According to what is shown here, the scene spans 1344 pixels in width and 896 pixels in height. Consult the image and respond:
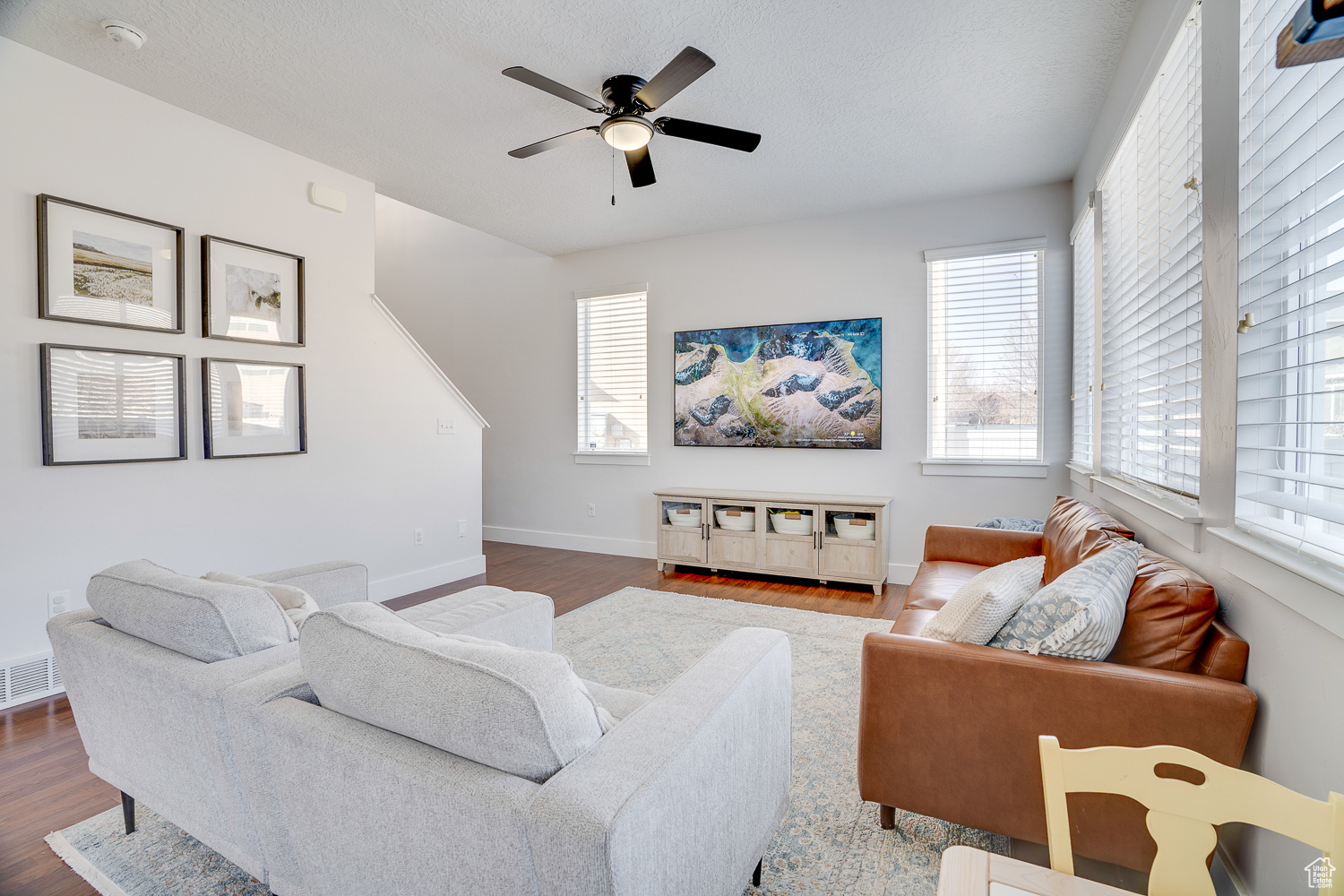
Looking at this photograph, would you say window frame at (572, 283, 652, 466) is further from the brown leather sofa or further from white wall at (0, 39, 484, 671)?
the brown leather sofa

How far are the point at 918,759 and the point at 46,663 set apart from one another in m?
3.51

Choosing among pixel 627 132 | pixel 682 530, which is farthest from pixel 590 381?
pixel 627 132

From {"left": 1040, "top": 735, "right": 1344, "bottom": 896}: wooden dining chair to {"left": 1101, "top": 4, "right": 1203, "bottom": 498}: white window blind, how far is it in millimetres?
1271

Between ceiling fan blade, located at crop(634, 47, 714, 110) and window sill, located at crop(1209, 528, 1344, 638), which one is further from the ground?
ceiling fan blade, located at crop(634, 47, 714, 110)

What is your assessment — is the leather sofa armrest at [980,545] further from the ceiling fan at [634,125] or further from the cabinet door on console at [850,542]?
the ceiling fan at [634,125]

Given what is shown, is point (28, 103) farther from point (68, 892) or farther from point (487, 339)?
point (487, 339)

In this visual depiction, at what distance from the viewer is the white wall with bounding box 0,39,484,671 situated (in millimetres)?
2566

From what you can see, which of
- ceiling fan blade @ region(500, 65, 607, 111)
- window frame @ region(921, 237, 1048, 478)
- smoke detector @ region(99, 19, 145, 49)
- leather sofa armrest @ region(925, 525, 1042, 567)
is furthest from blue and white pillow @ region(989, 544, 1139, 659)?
smoke detector @ region(99, 19, 145, 49)

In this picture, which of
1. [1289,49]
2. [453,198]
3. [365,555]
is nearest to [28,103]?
[453,198]

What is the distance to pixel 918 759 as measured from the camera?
1.61 metres

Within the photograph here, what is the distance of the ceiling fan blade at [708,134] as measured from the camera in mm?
2676

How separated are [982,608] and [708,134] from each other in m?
2.24

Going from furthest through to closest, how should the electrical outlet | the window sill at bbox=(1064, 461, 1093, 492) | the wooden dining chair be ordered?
1. the window sill at bbox=(1064, 461, 1093, 492)
2. the electrical outlet
3. the wooden dining chair

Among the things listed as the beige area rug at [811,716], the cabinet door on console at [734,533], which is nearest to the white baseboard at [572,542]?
the cabinet door on console at [734,533]
